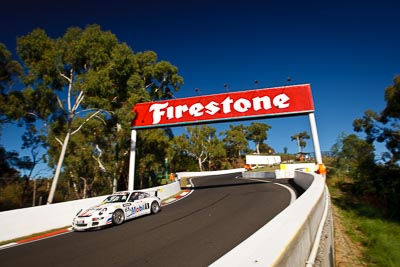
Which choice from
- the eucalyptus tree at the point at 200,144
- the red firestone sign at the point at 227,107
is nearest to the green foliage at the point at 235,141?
the eucalyptus tree at the point at 200,144

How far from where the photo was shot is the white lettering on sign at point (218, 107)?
19.0 meters

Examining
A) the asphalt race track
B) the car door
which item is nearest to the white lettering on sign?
the car door

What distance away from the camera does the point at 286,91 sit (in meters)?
19.1

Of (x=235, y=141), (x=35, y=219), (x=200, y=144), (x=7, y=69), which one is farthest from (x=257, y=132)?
(x=35, y=219)

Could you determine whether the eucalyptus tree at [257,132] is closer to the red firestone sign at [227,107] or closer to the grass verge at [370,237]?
the red firestone sign at [227,107]

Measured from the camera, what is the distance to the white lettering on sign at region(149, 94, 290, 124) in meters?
19.0

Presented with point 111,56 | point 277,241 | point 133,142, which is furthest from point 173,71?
point 277,241

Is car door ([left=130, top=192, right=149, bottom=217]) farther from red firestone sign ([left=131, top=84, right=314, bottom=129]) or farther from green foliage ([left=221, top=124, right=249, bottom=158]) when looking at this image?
green foliage ([left=221, top=124, right=249, bottom=158])

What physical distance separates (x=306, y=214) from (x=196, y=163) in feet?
202

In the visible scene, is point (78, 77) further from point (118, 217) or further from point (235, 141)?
point (235, 141)

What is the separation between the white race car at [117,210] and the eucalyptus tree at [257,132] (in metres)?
84.6

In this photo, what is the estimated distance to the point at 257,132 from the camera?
95375 millimetres

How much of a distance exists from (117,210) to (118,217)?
0.27 m

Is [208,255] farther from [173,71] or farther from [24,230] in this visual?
[173,71]
